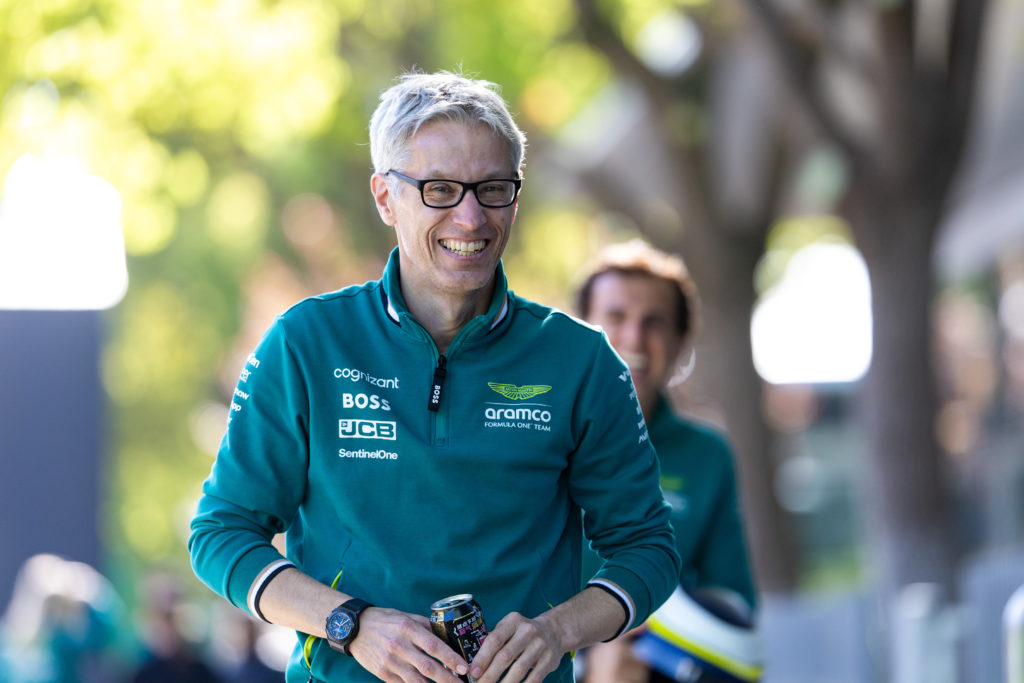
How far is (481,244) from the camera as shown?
2.74 m

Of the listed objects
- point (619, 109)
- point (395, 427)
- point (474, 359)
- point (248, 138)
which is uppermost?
point (619, 109)

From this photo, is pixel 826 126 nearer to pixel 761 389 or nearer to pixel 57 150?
pixel 761 389

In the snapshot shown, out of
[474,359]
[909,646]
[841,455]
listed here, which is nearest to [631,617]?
[474,359]

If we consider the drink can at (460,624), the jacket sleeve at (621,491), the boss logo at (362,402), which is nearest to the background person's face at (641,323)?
the jacket sleeve at (621,491)

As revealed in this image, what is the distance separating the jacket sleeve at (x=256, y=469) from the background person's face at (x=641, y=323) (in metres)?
1.74

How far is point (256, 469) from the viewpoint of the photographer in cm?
267

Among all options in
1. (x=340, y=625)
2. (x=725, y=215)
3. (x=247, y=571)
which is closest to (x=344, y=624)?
(x=340, y=625)

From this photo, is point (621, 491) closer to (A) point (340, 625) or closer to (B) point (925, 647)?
(A) point (340, 625)

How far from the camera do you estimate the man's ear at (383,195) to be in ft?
9.18

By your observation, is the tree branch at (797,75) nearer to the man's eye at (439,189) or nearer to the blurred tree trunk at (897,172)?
the blurred tree trunk at (897,172)

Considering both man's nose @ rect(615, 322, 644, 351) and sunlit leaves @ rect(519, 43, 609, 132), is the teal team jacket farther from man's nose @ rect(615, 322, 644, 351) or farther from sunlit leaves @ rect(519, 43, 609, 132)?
sunlit leaves @ rect(519, 43, 609, 132)

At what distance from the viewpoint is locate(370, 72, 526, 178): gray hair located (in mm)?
2691

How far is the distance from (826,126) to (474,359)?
7.27 meters

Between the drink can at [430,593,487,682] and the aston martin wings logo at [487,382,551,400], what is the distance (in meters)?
0.43
